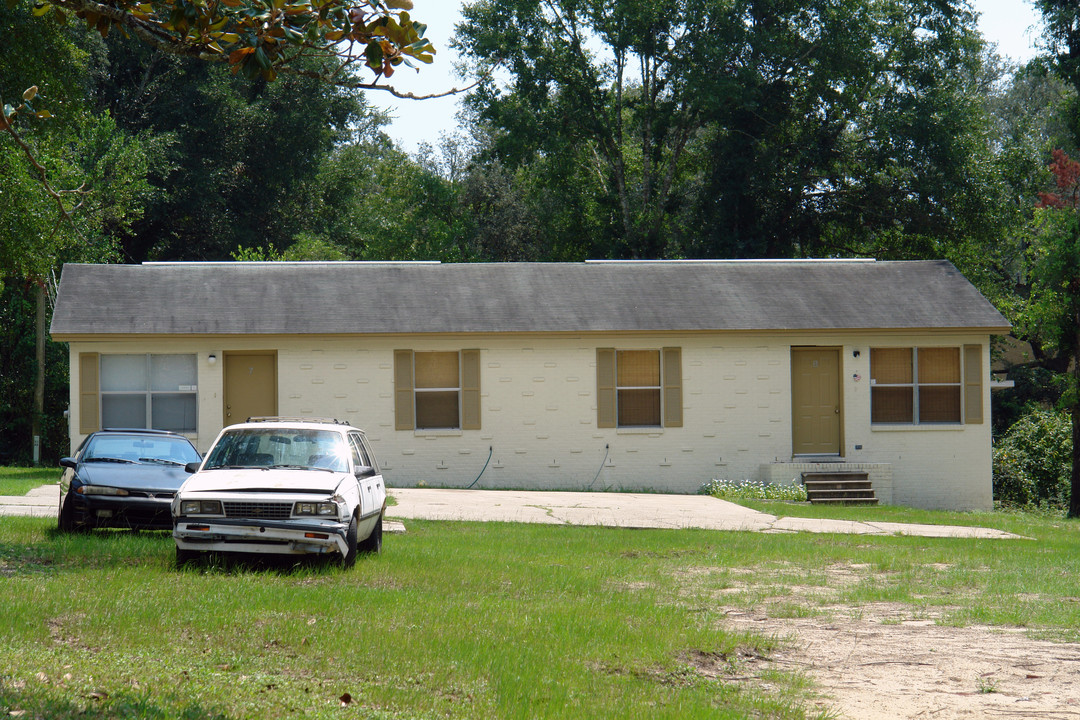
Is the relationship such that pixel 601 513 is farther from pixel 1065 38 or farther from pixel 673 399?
pixel 1065 38

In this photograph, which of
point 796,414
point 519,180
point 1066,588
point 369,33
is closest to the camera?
point 369,33

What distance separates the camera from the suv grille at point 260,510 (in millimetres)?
9633

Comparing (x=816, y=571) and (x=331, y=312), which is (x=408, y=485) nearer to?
(x=331, y=312)

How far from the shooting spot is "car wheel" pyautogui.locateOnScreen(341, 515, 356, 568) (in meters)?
9.87

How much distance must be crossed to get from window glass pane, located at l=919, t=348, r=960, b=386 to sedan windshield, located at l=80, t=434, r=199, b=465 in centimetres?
1492

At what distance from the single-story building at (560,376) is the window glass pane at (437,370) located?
0.10 ft

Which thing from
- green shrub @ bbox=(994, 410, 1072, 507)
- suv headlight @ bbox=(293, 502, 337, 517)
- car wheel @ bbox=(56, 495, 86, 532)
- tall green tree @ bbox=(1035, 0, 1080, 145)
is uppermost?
tall green tree @ bbox=(1035, 0, 1080, 145)

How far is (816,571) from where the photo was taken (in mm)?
11547

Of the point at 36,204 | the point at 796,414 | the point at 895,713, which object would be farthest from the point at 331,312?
the point at 895,713

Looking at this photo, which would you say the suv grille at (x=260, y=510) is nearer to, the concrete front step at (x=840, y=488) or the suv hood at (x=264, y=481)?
the suv hood at (x=264, y=481)

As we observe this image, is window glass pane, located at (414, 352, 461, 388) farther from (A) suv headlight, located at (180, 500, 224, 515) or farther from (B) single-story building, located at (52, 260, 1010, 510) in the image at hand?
(A) suv headlight, located at (180, 500, 224, 515)

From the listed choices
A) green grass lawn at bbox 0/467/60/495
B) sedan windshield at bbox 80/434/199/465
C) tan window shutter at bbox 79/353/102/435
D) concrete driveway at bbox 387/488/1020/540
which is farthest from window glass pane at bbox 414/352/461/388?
sedan windshield at bbox 80/434/199/465

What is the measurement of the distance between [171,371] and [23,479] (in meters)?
3.46

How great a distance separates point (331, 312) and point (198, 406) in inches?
124
